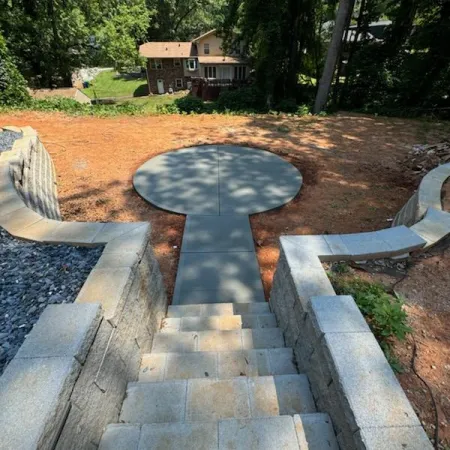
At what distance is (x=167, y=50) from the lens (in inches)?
1165

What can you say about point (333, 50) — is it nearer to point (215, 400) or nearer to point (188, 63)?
point (215, 400)

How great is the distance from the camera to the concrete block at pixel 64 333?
1.49m

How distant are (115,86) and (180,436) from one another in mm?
40573

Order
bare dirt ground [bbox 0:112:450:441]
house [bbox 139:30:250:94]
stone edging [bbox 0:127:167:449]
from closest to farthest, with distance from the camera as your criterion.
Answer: stone edging [bbox 0:127:167:449] < bare dirt ground [bbox 0:112:450:441] < house [bbox 139:30:250:94]

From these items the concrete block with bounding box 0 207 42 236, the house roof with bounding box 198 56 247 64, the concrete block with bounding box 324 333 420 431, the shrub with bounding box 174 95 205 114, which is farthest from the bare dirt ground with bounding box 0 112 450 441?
the house roof with bounding box 198 56 247 64

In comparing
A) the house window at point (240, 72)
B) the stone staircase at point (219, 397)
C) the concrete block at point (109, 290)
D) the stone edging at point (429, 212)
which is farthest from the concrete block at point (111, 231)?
the house window at point (240, 72)

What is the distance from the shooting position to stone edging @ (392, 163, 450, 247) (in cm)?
306

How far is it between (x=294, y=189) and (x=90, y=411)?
5084mm

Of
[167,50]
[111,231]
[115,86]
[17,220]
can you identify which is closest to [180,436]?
[111,231]

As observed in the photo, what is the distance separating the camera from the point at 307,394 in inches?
78.5

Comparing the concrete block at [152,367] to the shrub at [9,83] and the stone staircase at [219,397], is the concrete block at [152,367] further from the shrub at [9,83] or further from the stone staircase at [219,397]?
the shrub at [9,83]

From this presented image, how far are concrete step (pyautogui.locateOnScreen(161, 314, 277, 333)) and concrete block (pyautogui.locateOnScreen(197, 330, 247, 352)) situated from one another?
0.81 ft

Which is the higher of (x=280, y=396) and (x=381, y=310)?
(x=381, y=310)

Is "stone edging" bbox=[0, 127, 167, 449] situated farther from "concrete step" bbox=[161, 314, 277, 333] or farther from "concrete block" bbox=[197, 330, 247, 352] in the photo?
"concrete block" bbox=[197, 330, 247, 352]
